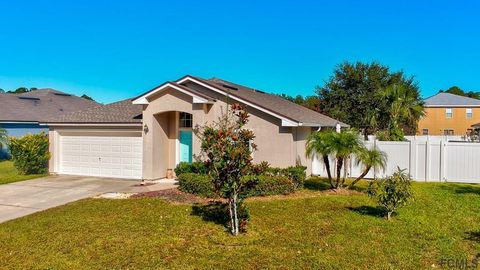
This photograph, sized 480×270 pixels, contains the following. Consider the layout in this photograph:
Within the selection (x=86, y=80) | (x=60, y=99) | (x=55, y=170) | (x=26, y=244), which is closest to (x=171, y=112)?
→ (x=55, y=170)

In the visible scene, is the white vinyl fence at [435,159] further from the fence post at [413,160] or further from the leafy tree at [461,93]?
the leafy tree at [461,93]

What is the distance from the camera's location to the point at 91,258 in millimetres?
6676

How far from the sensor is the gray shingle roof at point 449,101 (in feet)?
152

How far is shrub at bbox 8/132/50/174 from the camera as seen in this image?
1783 cm

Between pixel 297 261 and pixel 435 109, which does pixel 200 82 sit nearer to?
pixel 297 261

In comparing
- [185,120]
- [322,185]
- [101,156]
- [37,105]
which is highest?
[37,105]

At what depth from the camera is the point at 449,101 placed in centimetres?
4750

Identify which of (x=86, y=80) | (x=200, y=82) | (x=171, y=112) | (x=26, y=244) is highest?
(x=86, y=80)

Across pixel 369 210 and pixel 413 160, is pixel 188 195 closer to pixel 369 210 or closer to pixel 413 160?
pixel 369 210

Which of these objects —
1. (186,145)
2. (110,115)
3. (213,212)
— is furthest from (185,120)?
(213,212)

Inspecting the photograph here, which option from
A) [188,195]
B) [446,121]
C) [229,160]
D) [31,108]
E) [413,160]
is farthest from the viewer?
[446,121]

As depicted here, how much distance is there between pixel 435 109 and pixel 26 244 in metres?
51.2

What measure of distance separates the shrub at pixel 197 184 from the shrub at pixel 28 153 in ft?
31.3

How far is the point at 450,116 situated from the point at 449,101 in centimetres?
210
